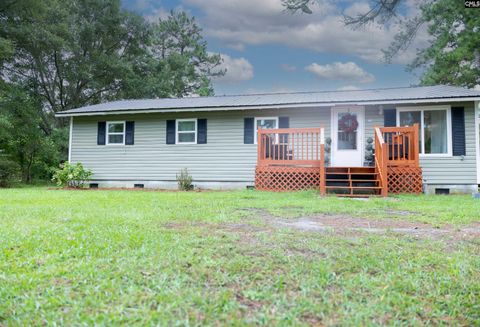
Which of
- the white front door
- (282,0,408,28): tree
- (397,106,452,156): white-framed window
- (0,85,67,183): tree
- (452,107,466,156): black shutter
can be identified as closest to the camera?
(282,0,408,28): tree

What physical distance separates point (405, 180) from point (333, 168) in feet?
6.14

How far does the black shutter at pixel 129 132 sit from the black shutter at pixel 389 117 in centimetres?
841

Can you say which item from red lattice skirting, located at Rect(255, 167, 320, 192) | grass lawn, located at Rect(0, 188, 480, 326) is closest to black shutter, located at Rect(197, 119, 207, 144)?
red lattice skirting, located at Rect(255, 167, 320, 192)

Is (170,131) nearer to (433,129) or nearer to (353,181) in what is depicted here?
(353,181)

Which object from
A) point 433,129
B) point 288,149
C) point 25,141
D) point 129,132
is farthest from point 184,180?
point 25,141

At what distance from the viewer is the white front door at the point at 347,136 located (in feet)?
34.5

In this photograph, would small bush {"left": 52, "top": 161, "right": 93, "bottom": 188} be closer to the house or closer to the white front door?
the house

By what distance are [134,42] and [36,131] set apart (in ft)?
34.6

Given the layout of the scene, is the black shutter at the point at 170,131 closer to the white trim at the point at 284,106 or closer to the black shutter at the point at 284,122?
the white trim at the point at 284,106

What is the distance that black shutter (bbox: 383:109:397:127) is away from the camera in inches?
404

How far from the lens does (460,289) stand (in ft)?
7.04

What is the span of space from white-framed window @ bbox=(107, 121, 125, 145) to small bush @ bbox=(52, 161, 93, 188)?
1.37 meters

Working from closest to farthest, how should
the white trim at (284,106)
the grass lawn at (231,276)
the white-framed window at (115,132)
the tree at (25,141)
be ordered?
the grass lawn at (231,276) < the white trim at (284,106) < the white-framed window at (115,132) < the tree at (25,141)

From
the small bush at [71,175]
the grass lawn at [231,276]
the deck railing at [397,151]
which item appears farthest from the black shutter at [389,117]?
the small bush at [71,175]
